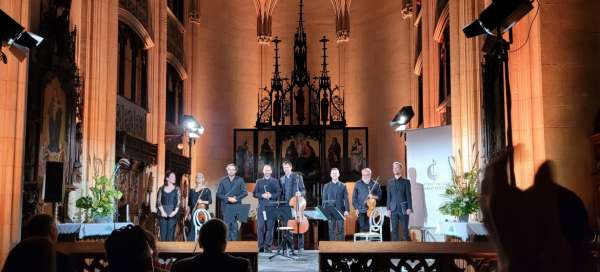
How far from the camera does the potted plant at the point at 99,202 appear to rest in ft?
30.5

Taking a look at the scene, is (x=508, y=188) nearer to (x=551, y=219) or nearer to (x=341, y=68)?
(x=551, y=219)

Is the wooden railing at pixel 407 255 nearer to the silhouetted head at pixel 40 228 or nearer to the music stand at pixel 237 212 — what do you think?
the silhouetted head at pixel 40 228

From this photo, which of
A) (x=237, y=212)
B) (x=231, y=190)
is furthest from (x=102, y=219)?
(x=231, y=190)

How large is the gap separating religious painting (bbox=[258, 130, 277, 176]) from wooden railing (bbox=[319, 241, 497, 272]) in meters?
11.9

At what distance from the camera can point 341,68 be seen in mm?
20625

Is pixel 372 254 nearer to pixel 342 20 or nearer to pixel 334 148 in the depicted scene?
pixel 334 148

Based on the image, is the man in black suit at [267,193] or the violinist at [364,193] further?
the violinist at [364,193]

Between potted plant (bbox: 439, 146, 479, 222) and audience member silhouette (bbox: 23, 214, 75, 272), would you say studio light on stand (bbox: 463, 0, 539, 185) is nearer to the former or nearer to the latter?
potted plant (bbox: 439, 146, 479, 222)

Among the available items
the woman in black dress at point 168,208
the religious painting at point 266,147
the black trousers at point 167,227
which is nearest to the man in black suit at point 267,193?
the woman in black dress at point 168,208

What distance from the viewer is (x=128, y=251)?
3385mm

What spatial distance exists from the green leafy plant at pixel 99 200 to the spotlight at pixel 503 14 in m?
6.25

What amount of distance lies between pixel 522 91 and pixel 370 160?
12518mm

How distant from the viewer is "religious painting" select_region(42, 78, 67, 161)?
866cm

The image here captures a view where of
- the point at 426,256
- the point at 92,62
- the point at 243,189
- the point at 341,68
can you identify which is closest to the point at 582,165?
the point at 426,256
